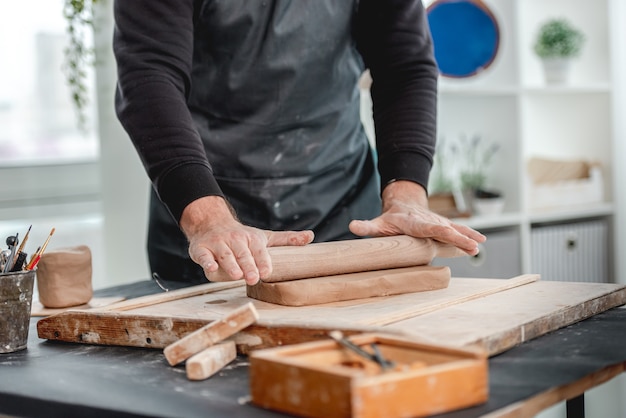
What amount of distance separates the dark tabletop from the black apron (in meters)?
0.59

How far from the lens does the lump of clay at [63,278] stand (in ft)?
4.98

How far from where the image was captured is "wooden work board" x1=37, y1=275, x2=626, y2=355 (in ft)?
3.44

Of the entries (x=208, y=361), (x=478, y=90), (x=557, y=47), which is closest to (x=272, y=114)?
Answer: (x=208, y=361)

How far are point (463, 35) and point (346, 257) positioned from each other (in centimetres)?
204

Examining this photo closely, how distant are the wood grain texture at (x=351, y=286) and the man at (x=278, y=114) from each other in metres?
0.11

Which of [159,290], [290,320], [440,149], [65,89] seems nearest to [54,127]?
[65,89]

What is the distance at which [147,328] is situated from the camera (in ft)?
3.85

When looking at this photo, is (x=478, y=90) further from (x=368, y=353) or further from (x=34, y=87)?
(x=368, y=353)

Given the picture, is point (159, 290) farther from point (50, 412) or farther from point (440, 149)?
point (440, 149)

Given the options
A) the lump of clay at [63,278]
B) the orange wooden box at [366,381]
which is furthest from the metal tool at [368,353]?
the lump of clay at [63,278]

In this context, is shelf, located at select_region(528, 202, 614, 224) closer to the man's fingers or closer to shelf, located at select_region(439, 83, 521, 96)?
shelf, located at select_region(439, 83, 521, 96)

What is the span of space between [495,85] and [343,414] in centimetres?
267

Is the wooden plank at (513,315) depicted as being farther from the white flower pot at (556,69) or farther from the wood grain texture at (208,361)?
the white flower pot at (556,69)

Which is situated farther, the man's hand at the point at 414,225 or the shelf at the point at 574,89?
the shelf at the point at 574,89
